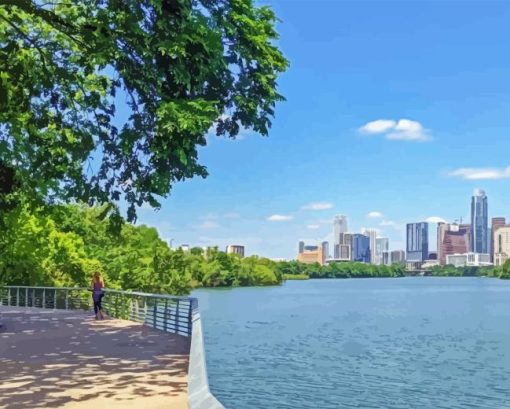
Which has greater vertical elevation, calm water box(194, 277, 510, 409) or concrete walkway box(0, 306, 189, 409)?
concrete walkway box(0, 306, 189, 409)

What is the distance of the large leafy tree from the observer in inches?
476

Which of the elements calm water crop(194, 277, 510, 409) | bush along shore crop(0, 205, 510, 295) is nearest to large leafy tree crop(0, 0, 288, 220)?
bush along shore crop(0, 205, 510, 295)

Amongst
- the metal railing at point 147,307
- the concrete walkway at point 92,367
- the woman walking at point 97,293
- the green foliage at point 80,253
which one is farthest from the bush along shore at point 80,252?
the concrete walkway at point 92,367

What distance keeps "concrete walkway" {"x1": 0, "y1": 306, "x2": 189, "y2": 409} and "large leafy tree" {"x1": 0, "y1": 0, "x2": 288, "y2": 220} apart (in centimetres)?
342

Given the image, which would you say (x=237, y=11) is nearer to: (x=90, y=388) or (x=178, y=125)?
(x=178, y=125)

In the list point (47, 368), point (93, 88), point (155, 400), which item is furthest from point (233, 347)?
point (155, 400)

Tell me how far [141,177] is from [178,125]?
3862mm

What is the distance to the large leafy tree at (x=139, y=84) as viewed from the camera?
39.6ft

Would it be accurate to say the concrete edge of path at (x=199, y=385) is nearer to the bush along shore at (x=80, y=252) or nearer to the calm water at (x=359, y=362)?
the bush along shore at (x=80, y=252)

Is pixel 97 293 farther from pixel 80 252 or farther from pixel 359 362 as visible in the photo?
pixel 80 252

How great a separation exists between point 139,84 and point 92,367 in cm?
555

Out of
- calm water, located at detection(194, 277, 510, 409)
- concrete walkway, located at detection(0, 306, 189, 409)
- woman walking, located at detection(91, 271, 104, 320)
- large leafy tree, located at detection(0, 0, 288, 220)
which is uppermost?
large leafy tree, located at detection(0, 0, 288, 220)

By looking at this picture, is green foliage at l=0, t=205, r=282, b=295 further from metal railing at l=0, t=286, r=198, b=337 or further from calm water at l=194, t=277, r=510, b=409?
calm water at l=194, t=277, r=510, b=409

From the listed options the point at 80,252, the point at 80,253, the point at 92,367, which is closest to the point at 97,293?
the point at 92,367
